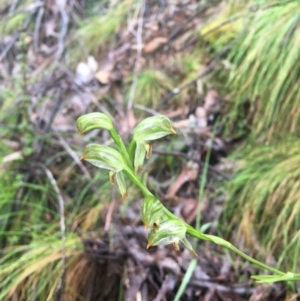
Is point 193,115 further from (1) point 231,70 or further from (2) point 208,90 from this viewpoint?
(1) point 231,70

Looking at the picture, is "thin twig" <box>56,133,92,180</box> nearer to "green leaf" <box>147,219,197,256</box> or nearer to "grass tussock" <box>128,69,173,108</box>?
"grass tussock" <box>128,69,173,108</box>

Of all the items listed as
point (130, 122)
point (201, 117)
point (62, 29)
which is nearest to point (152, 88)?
point (130, 122)

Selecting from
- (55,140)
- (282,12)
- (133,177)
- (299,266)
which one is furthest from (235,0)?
(133,177)

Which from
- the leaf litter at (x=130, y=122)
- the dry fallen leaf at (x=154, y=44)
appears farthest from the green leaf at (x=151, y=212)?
the dry fallen leaf at (x=154, y=44)

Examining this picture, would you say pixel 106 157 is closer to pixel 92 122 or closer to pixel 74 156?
pixel 92 122

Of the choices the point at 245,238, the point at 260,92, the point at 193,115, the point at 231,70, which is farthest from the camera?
the point at 193,115

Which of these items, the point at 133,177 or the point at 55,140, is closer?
the point at 133,177

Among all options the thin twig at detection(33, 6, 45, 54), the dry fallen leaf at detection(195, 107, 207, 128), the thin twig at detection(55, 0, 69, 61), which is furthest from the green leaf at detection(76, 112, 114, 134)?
the thin twig at detection(33, 6, 45, 54)

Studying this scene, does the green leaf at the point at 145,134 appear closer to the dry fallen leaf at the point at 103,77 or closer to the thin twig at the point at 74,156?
the thin twig at the point at 74,156
